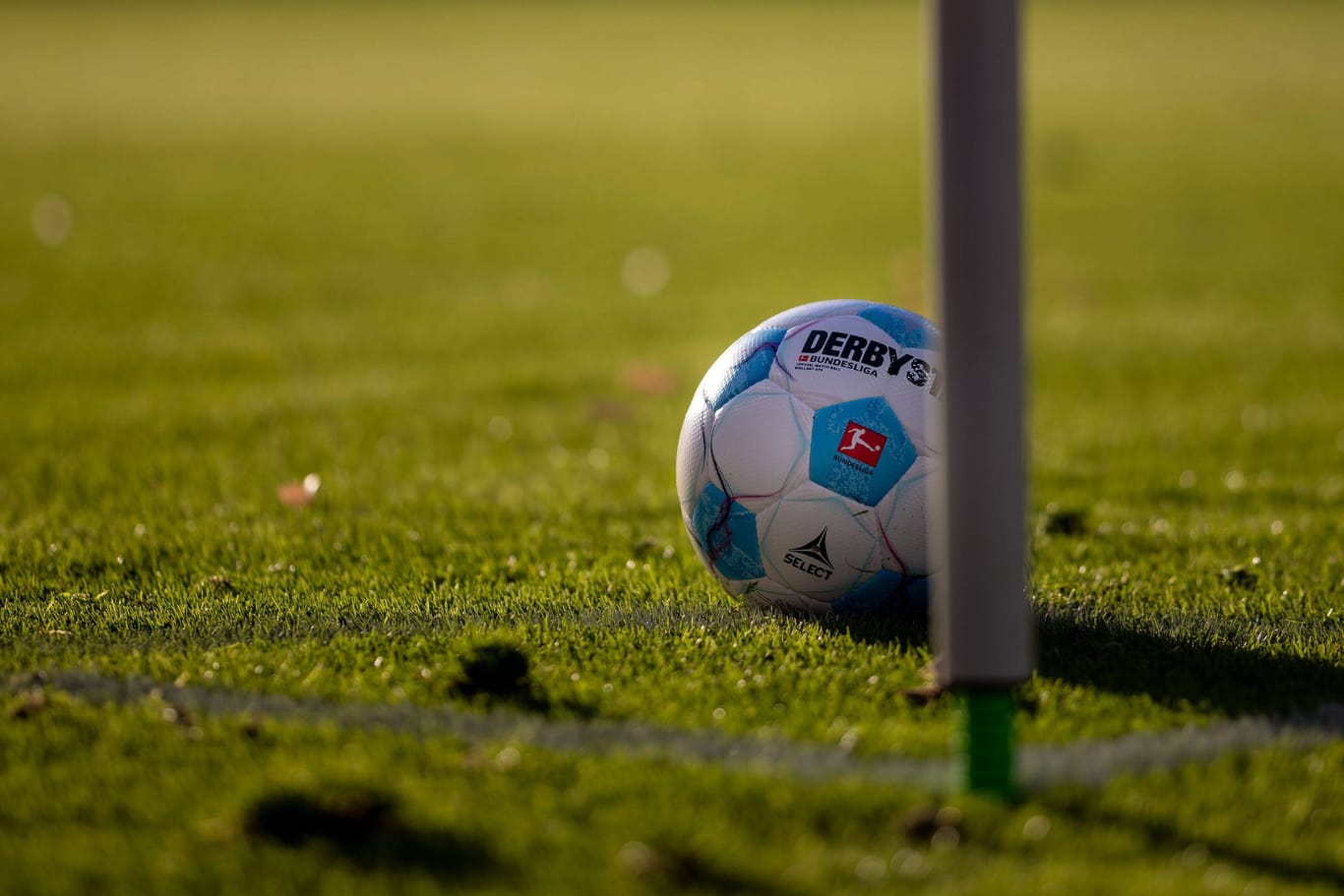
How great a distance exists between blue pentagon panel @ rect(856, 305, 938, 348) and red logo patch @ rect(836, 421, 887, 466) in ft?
1.33

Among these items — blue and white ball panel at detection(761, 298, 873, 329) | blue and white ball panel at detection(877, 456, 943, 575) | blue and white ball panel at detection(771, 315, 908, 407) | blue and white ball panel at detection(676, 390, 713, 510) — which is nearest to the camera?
blue and white ball panel at detection(877, 456, 943, 575)

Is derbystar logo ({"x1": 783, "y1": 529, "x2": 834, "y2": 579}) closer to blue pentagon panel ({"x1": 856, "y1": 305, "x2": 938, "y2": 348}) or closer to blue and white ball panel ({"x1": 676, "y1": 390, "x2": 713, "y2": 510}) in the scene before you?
blue and white ball panel ({"x1": 676, "y1": 390, "x2": 713, "y2": 510})

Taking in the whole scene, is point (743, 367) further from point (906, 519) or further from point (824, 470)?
point (906, 519)

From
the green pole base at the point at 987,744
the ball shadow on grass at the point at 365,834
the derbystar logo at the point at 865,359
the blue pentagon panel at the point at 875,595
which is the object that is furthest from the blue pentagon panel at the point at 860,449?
the ball shadow on grass at the point at 365,834

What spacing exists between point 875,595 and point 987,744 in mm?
1611

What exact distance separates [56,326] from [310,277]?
3561mm

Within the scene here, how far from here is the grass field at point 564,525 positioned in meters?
3.54

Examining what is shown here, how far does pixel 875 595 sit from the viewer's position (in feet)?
17.1

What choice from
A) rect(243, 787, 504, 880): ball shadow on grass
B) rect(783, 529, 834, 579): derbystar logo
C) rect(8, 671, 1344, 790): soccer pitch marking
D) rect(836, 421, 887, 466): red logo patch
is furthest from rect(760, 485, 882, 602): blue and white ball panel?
rect(243, 787, 504, 880): ball shadow on grass

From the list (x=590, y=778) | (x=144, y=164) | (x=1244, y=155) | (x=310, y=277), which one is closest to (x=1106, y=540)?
(x=590, y=778)

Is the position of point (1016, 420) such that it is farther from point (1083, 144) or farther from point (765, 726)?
point (1083, 144)

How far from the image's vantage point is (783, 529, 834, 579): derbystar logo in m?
5.14

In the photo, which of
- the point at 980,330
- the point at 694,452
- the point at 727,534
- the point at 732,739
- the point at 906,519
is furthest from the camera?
the point at 694,452

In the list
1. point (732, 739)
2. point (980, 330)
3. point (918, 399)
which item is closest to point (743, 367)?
point (918, 399)
